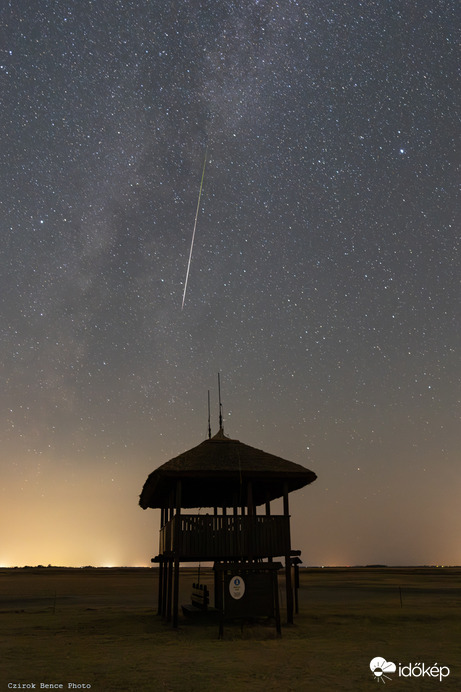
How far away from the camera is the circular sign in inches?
659

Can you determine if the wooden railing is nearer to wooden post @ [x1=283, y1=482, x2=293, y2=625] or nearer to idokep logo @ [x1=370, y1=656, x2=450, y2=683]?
wooden post @ [x1=283, y1=482, x2=293, y2=625]

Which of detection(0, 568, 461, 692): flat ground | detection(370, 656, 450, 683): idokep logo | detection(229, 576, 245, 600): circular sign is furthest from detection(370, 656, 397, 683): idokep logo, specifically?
detection(229, 576, 245, 600): circular sign

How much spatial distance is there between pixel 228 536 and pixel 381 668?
24.9 ft

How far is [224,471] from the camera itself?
746 inches

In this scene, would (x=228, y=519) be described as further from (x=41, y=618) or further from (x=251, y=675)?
(x=41, y=618)

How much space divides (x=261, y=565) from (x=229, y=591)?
1213mm

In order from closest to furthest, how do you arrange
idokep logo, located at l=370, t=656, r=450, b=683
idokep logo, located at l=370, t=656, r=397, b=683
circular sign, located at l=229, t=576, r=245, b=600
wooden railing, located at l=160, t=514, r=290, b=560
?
1. idokep logo, located at l=370, t=656, r=397, b=683
2. idokep logo, located at l=370, t=656, r=450, b=683
3. circular sign, located at l=229, t=576, r=245, b=600
4. wooden railing, located at l=160, t=514, r=290, b=560

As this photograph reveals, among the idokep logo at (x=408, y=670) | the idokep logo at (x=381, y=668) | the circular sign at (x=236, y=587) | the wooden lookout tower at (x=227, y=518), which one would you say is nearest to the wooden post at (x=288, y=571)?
the wooden lookout tower at (x=227, y=518)

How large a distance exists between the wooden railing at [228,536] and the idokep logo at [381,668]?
6287mm

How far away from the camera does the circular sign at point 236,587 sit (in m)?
16.8

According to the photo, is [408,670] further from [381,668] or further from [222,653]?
[222,653]

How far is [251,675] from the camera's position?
11.5m

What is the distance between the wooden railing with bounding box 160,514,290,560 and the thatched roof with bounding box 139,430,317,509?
4.32ft

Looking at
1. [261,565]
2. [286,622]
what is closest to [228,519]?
[261,565]
